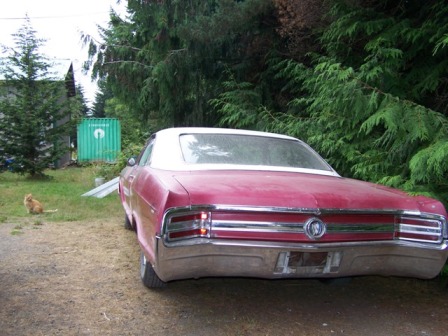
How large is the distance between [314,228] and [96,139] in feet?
59.6

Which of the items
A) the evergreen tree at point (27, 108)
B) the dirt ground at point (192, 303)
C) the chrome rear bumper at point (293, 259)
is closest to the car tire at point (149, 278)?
the dirt ground at point (192, 303)

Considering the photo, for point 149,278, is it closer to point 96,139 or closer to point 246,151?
point 246,151

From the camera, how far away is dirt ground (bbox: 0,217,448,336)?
3.18 meters

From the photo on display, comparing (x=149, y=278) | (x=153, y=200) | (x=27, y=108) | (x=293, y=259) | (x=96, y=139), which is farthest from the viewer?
(x=96, y=139)

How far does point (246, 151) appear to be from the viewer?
4.09m

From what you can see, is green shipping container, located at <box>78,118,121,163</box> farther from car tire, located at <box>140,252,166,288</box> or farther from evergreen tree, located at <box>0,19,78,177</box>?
car tire, located at <box>140,252,166,288</box>

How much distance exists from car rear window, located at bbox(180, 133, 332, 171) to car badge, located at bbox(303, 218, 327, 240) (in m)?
1.14

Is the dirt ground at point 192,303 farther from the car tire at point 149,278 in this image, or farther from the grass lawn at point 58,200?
the grass lawn at point 58,200

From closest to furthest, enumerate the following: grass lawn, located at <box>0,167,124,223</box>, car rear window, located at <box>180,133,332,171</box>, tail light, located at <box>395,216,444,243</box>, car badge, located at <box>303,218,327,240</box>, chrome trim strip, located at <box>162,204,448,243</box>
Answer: chrome trim strip, located at <box>162,204,448,243</box> < car badge, located at <box>303,218,327,240</box> < tail light, located at <box>395,216,444,243</box> < car rear window, located at <box>180,133,332,171</box> < grass lawn, located at <box>0,167,124,223</box>

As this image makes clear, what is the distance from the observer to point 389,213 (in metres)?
3.07

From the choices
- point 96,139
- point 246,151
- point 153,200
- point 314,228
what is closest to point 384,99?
point 246,151

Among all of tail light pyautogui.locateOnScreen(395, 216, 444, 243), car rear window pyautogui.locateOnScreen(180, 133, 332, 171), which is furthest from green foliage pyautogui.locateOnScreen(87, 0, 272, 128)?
tail light pyautogui.locateOnScreen(395, 216, 444, 243)

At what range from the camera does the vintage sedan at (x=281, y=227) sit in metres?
2.79

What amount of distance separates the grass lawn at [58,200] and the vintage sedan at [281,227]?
4509 mm
